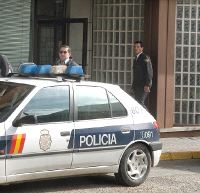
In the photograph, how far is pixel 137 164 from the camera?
25.9 ft

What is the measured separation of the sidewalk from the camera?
10571 mm

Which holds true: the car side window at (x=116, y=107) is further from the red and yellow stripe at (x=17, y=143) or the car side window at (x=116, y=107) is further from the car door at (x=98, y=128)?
the red and yellow stripe at (x=17, y=143)

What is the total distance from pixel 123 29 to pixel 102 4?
773 mm

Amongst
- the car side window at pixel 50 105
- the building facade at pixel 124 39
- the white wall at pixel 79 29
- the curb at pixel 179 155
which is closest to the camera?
the car side window at pixel 50 105

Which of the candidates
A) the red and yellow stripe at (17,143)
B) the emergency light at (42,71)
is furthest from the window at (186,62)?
the red and yellow stripe at (17,143)

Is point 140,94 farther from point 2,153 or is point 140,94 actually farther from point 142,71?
point 2,153

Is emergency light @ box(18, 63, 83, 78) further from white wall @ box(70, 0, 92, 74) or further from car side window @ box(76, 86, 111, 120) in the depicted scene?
white wall @ box(70, 0, 92, 74)

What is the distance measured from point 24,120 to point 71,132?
2.13 ft

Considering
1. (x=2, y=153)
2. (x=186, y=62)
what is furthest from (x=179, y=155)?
(x=2, y=153)

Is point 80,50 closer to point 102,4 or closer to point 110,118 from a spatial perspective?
point 102,4

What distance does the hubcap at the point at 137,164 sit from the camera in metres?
7.82

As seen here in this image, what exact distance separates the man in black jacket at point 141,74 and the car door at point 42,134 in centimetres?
458

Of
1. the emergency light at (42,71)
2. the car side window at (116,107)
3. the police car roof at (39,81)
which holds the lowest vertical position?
the car side window at (116,107)

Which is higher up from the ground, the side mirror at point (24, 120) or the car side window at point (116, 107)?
the car side window at point (116, 107)
